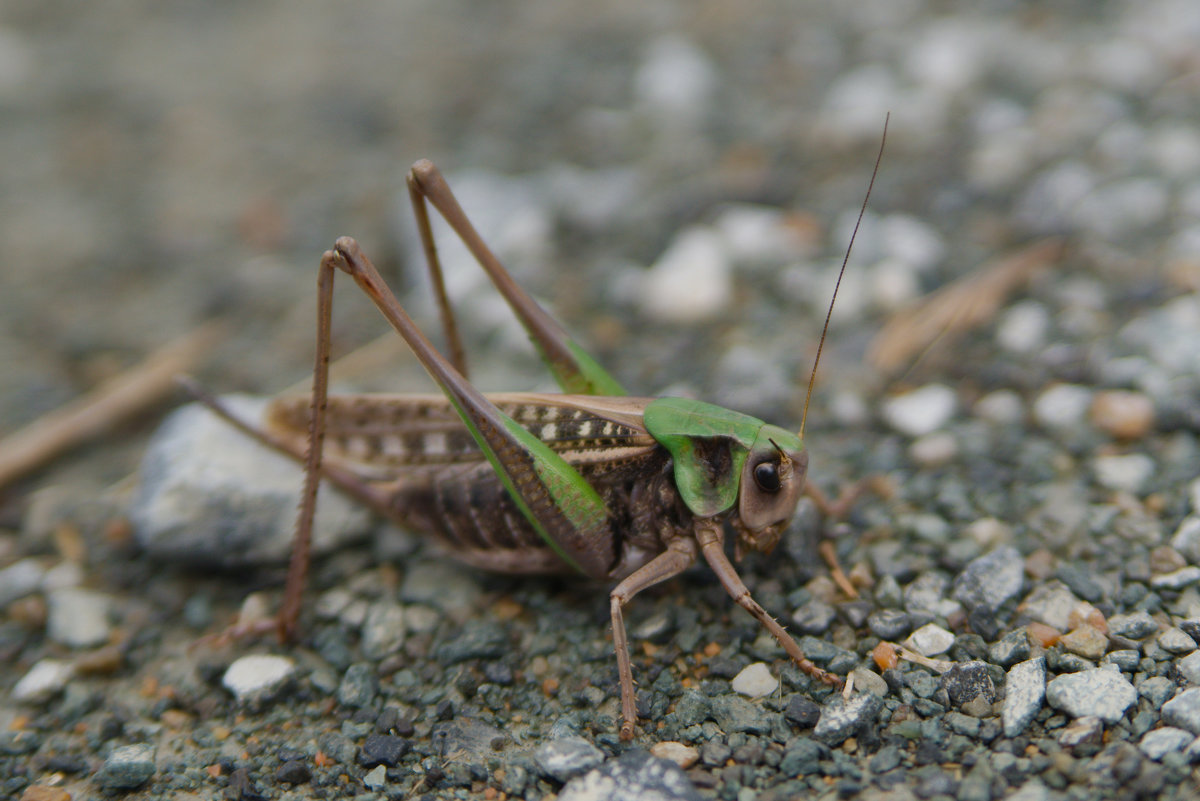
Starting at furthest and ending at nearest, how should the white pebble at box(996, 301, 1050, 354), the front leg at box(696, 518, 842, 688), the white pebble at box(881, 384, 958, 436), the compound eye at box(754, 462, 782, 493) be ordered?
the white pebble at box(996, 301, 1050, 354)
the white pebble at box(881, 384, 958, 436)
the compound eye at box(754, 462, 782, 493)
the front leg at box(696, 518, 842, 688)

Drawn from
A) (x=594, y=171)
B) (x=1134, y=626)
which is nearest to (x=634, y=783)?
(x=1134, y=626)

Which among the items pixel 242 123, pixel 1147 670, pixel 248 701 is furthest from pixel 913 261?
pixel 242 123

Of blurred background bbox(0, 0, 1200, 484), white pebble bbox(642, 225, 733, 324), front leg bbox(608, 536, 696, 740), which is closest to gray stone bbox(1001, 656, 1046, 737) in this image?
front leg bbox(608, 536, 696, 740)

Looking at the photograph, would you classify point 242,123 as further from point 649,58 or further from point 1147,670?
point 1147,670

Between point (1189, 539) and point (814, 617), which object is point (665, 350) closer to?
point (814, 617)

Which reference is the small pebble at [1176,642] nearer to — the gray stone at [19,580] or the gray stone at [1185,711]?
the gray stone at [1185,711]

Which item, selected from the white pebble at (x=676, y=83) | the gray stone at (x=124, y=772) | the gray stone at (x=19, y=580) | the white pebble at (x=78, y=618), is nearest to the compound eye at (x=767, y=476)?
the gray stone at (x=124, y=772)

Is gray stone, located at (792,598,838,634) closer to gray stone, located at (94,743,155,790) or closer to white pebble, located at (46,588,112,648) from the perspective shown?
gray stone, located at (94,743,155,790)
